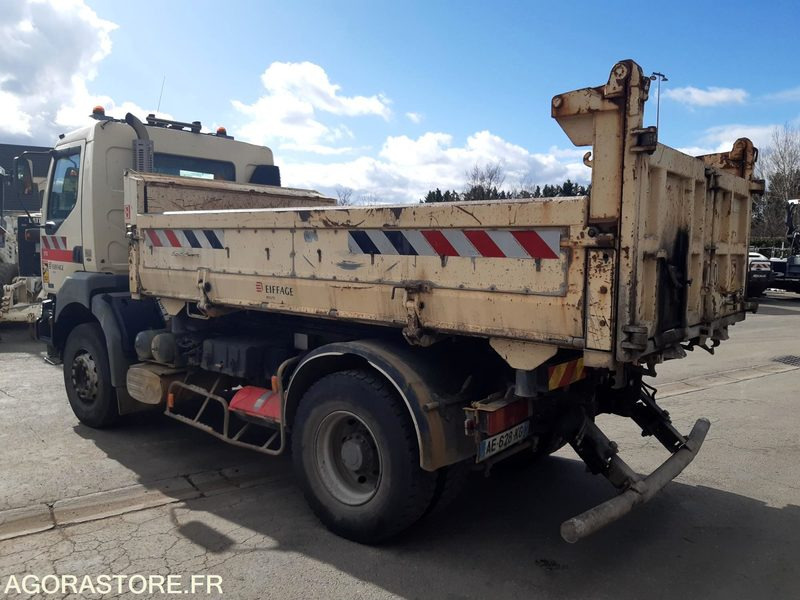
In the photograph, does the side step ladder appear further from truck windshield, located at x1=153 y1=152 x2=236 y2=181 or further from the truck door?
truck windshield, located at x1=153 y1=152 x2=236 y2=181

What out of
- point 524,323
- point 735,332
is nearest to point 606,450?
point 524,323

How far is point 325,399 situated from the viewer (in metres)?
4.01

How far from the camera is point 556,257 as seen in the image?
3.13m

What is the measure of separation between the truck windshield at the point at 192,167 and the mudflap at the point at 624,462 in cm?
499

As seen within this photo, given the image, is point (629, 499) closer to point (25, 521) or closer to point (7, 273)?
point (25, 521)

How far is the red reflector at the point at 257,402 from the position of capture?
4520mm

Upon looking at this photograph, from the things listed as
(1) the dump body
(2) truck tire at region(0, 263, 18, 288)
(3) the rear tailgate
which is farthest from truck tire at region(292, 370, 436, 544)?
(2) truck tire at region(0, 263, 18, 288)

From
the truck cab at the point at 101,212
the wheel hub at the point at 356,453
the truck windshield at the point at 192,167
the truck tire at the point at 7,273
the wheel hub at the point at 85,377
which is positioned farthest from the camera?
the truck tire at the point at 7,273

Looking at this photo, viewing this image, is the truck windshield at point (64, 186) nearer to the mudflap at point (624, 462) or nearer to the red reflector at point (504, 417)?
the red reflector at point (504, 417)

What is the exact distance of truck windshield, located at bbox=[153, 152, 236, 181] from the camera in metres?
6.78

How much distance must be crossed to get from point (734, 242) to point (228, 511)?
155 inches

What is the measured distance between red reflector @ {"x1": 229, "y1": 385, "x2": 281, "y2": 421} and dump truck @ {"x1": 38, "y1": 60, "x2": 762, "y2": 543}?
2 centimetres

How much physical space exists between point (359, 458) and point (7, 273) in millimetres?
12508

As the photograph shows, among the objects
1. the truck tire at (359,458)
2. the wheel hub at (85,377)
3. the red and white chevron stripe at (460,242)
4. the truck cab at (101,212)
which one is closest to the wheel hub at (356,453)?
the truck tire at (359,458)
